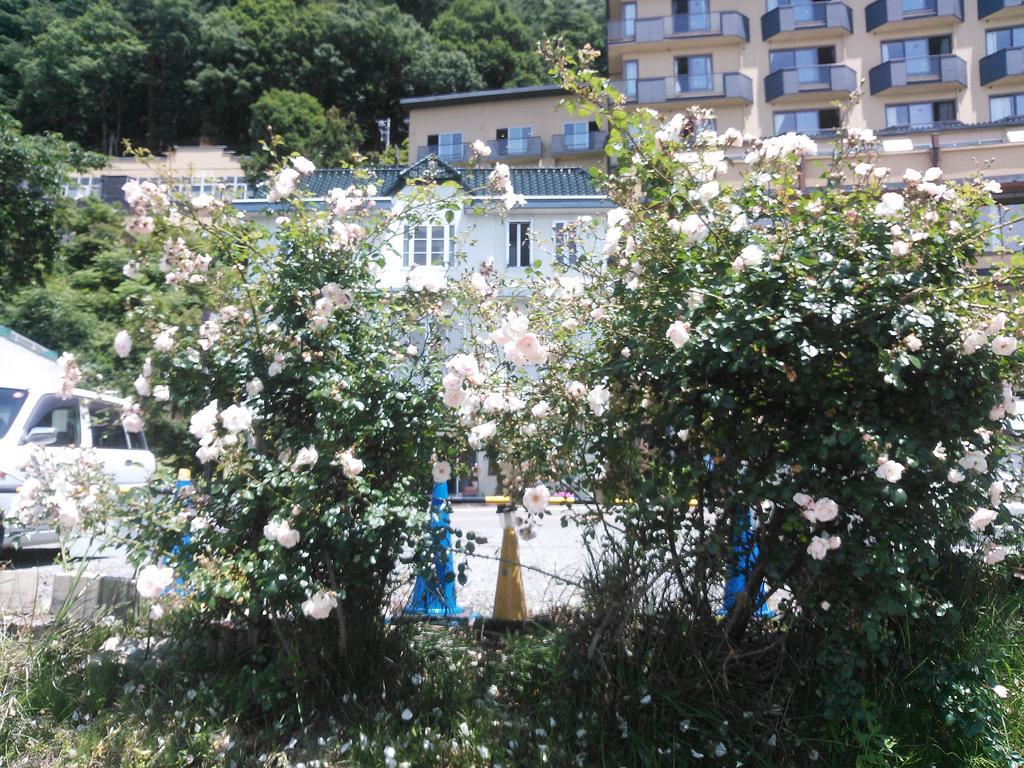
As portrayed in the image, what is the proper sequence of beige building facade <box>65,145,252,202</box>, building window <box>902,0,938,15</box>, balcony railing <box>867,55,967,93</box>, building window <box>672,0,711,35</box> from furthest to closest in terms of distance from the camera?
building window <box>672,0,711,35</box> < building window <box>902,0,938,15</box> < balcony railing <box>867,55,967,93</box> < beige building facade <box>65,145,252,202</box>

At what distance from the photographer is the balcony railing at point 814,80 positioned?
111 feet

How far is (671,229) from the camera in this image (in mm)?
3576

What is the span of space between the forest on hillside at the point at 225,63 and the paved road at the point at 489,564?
43.3 metres

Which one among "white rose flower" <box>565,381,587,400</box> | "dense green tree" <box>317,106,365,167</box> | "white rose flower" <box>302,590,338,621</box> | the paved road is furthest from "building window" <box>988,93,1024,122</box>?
"white rose flower" <box>302,590,338,621</box>

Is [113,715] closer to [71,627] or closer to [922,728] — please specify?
[71,627]

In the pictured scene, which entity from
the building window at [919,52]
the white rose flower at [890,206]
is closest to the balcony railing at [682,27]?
the building window at [919,52]

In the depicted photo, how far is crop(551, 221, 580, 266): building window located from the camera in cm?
429

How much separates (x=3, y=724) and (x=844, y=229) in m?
4.35

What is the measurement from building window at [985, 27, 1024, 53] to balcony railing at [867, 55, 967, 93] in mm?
1681

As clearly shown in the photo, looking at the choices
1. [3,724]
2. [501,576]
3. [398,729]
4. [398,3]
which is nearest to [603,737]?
[398,729]

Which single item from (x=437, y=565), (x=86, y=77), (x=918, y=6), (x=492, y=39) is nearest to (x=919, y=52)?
(x=918, y=6)

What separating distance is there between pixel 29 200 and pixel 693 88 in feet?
89.1

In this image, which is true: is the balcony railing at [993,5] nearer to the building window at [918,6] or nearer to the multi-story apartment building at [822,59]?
the multi-story apartment building at [822,59]

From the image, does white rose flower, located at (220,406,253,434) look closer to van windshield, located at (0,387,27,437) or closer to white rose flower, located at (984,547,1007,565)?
white rose flower, located at (984,547,1007,565)
